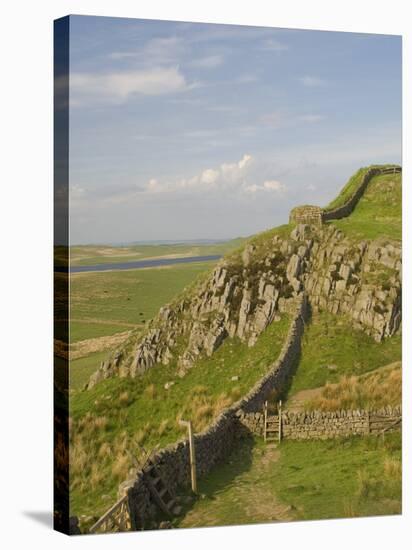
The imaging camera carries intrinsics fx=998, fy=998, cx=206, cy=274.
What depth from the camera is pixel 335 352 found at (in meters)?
26.5

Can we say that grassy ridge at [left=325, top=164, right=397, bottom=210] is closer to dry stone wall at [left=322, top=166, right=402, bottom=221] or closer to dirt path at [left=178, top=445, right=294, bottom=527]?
dry stone wall at [left=322, top=166, right=402, bottom=221]

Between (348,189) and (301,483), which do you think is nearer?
(301,483)

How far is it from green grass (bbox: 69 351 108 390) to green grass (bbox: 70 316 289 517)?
260 millimetres

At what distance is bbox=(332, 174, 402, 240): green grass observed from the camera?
27.7 meters

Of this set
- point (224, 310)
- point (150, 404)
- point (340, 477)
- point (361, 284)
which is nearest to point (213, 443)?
point (150, 404)

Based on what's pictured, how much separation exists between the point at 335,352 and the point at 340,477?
3520 mm

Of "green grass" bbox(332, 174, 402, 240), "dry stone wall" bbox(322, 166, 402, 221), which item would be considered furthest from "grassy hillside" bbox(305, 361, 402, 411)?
"dry stone wall" bbox(322, 166, 402, 221)

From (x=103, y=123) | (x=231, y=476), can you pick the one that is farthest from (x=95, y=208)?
(x=231, y=476)

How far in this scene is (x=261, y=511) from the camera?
23.5 m

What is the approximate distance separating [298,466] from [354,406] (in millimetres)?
2325

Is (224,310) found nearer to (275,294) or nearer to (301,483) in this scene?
(275,294)

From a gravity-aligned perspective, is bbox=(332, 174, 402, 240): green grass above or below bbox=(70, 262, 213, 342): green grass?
above

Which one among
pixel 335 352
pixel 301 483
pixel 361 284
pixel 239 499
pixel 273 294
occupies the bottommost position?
pixel 239 499

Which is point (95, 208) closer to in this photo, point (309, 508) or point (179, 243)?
point (179, 243)
